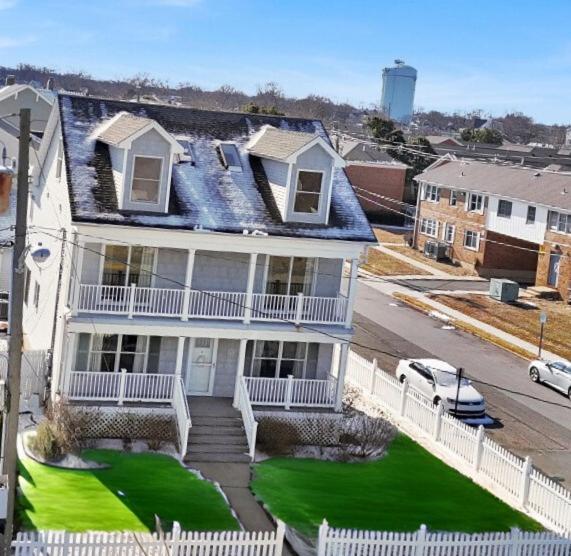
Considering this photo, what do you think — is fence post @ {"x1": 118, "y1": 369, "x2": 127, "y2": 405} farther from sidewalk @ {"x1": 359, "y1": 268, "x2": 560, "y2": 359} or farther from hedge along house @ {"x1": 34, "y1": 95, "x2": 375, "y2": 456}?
sidewalk @ {"x1": 359, "y1": 268, "x2": 560, "y2": 359}

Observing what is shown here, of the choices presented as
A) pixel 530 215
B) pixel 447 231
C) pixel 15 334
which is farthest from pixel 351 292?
pixel 447 231

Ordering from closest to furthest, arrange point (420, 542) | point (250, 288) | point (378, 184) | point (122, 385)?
point (420, 542), point (122, 385), point (250, 288), point (378, 184)

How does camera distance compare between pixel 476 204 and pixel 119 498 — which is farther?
pixel 476 204

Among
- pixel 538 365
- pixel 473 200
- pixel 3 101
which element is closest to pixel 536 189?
pixel 473 200

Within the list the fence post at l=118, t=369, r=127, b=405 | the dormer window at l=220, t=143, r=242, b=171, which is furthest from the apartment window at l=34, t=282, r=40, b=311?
the dormer window at l=220, t=143, r=242, b=171

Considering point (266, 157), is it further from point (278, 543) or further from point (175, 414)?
point (278, 543)

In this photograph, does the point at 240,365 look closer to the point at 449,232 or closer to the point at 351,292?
the point at 351,292

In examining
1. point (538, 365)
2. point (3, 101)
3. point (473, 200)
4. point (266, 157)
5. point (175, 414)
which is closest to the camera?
point (175, 414)
